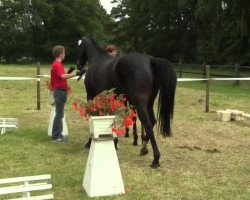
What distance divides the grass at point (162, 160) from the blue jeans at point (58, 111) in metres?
0.25

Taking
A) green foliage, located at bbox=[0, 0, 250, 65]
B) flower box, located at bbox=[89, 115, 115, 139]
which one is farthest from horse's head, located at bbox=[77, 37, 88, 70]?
green foliage, located at bbox=[0, 0, 250, 65]

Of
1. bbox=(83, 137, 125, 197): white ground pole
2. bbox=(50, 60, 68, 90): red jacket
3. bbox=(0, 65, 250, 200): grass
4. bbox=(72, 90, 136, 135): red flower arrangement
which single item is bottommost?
bbox=(0, 65, 250, 200): grass

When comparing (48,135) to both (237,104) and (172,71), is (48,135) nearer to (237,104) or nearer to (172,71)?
(172,71)

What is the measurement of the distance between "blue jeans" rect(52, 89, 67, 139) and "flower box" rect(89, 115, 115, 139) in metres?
2.75

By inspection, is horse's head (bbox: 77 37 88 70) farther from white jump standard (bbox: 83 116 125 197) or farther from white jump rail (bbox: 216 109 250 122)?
white jump rail (bbox: 216 109 250 122)

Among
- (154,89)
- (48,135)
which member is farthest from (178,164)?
(48,135)

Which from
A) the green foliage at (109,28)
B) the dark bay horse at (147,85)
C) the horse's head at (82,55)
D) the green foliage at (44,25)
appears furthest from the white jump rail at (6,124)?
the green foliage at (44,25)

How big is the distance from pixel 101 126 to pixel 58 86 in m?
2.85

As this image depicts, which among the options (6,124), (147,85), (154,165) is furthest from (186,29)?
(154,165)

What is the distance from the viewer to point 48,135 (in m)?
8.17

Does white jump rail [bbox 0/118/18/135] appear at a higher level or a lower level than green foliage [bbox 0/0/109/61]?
lower

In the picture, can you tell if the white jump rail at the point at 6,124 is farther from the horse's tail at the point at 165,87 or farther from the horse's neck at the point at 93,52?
the horse's tail at the point at 165,87

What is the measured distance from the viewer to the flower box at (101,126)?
4.82m

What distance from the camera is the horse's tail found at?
6.05 meters
